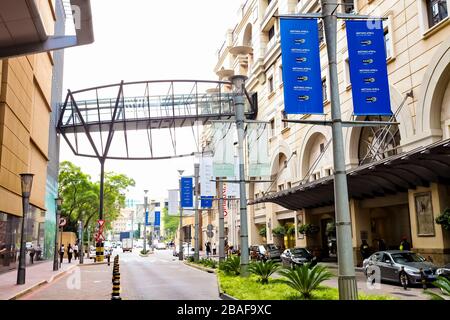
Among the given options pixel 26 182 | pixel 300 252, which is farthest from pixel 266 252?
pixel 26 182

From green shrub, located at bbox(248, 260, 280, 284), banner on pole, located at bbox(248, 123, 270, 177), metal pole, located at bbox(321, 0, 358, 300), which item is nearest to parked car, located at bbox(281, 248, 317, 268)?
banner on pole, located at bbox(248, 123, 270, 177)

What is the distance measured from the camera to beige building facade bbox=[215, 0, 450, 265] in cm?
2262

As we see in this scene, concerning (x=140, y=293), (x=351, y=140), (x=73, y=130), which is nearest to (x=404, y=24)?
(x=351, y=140)

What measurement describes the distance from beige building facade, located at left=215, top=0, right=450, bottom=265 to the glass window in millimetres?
47

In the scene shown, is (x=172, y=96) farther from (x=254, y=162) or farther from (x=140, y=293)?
(x=140, y=293)

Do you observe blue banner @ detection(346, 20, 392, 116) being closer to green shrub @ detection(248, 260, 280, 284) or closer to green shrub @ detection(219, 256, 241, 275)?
green shrub @ detection(248, 260, 280, 284)

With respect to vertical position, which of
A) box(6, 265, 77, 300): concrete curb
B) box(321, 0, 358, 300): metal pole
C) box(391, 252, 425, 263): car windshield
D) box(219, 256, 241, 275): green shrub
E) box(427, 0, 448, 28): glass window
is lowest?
box(6, 265, 77, 300): concrete curb

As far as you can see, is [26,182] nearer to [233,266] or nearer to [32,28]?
[32,28]

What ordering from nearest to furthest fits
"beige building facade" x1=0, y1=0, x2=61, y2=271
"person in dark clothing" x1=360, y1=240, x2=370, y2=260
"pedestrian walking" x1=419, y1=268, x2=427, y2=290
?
"pedestrian walking" x1=419, y1=268, x2=427, y2=290, "beige building facade" x1=0, y1=0, x2=61, y2=271, "person in dark clothing" x1=360, y1=240, x2=370, y2=260

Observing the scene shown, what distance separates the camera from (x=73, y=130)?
1909 inches

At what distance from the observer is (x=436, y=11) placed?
2327 cm

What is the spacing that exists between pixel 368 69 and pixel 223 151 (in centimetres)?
1111

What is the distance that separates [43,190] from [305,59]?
34901 millimetres

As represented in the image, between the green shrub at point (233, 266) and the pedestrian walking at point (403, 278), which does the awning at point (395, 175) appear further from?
the green shrub at point (233, 266)
